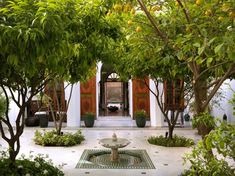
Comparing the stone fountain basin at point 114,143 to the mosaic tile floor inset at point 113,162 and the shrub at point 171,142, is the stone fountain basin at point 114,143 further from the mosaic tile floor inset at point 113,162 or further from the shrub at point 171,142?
the shrub at point 171,142

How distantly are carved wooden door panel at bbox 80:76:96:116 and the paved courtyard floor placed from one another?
7.07 ft

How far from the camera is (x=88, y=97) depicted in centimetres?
1369

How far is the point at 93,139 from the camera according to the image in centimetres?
947

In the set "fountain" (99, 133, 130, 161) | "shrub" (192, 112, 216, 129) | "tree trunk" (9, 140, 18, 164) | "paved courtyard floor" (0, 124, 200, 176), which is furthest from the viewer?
"fountain" (99, 133, 130, 161)

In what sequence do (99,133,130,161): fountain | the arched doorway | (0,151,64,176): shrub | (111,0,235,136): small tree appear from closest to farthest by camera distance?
1. (111,0,235,136): small tree
2. (0,151,64,176): shrub
3. (99,133,130,161): fountain
4. the arched doorway

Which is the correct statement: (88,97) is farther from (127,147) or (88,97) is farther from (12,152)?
(12,152)

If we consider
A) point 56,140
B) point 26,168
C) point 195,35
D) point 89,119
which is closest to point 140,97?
point 89,119

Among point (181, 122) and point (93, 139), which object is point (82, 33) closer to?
point (93, 139)

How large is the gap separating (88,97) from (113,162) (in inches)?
283

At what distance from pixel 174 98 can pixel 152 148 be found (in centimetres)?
374

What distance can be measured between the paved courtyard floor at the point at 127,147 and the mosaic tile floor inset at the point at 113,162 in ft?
0.50

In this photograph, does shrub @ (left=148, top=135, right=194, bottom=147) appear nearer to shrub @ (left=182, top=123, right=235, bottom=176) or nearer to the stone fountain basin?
the stone fountain basin

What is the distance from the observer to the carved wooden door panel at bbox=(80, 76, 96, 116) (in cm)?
1362

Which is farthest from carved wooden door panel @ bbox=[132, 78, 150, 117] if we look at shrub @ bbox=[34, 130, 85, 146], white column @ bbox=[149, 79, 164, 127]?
shrub @ bbox=[34, 130, 85, 146]
